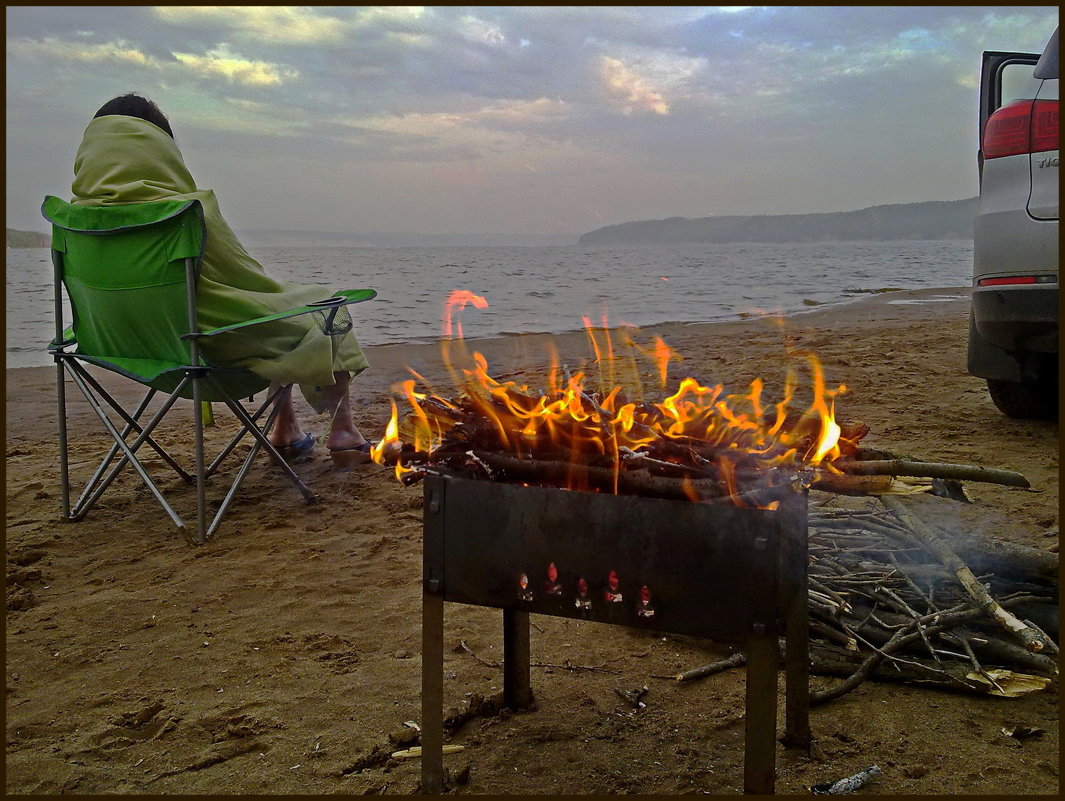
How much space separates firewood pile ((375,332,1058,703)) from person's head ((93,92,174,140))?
333 cm

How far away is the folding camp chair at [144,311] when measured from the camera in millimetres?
4035

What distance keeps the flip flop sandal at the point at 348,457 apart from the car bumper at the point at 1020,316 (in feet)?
12.2

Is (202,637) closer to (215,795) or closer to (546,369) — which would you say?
(215,795)

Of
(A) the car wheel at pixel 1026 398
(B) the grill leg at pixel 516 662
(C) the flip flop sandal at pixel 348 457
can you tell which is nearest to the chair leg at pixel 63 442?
(C) the flip flop sandal at pixel 348 457

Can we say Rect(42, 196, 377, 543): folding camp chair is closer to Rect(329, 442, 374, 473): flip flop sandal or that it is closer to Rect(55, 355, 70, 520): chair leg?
Rect(55, 355, 70, 520): chair leg

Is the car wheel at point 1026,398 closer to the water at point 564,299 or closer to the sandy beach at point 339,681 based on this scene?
the sandy beach at point 339,681

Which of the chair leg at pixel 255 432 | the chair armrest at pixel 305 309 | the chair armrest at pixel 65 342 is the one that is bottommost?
the chair leg at pixel 255 432

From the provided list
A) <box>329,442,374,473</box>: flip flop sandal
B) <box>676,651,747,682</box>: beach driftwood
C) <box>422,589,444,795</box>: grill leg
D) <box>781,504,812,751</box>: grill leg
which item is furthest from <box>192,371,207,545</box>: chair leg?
<box>781,504,812,751</box>: grill leg

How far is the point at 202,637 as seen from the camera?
3205mm

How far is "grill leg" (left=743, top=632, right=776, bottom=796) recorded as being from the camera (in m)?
1.91

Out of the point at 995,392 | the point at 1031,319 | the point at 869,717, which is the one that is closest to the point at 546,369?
the point at 995,392

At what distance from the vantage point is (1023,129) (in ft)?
13.8

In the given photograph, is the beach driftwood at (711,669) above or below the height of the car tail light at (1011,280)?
below

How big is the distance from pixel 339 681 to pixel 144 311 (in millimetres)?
2399
